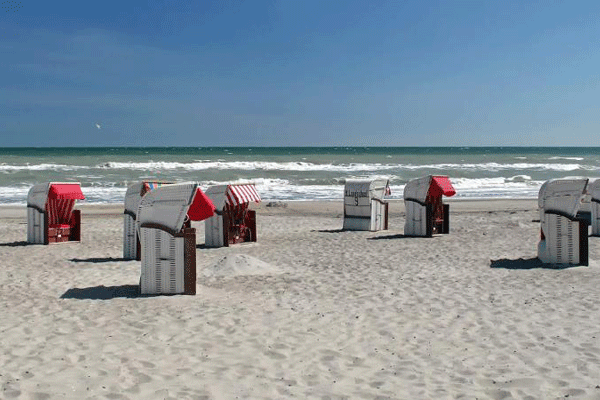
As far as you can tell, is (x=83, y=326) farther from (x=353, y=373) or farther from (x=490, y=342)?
(x=490, y=342)

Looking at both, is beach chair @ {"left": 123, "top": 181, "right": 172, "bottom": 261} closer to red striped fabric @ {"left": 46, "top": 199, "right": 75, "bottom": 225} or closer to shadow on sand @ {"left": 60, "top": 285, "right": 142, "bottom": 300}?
shadow on sand @ {"left": 60, "top": 285, "right": 142, "bottom": 300}

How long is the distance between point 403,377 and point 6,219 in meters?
18.0

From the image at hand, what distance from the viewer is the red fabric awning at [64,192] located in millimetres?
14461

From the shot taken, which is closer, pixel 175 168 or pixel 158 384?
pixel 158 384

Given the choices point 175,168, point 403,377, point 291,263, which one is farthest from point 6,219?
point 175,168

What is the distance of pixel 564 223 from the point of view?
1097 cm

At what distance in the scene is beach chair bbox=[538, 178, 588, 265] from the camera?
10.9 metres

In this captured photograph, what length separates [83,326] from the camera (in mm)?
7090

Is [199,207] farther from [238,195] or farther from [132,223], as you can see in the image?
[238,195]

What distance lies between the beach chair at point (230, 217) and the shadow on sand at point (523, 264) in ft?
17.6

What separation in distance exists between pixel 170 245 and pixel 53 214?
7.31m

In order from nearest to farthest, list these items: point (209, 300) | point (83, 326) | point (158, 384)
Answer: point (158, 384)
point (83, 326)
point (209, 300)

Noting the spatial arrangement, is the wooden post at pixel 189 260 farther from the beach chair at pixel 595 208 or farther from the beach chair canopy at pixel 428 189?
the beach chair at pixel 595 208

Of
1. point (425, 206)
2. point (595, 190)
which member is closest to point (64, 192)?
point (425, 206)
